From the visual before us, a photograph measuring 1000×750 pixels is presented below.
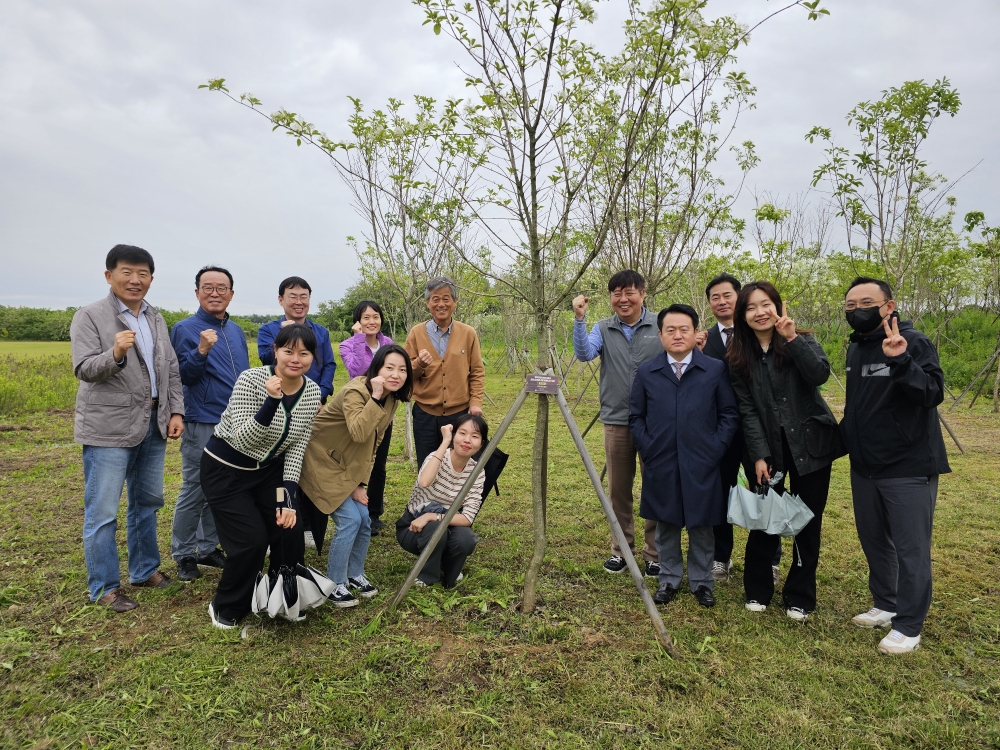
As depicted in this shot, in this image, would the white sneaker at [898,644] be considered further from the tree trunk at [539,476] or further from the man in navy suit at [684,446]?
the tree trunk at [539,476]

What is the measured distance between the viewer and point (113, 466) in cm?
349

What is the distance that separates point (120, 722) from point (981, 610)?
5.01m

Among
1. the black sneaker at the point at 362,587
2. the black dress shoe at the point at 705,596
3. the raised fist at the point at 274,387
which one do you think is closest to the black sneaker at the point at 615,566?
the black dress shoe at the point at 705,596

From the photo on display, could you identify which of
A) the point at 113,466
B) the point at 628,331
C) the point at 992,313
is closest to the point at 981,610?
the point at 628,331

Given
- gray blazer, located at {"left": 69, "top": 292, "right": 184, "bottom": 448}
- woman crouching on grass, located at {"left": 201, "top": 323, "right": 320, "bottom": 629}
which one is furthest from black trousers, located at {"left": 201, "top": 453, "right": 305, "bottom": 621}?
gray blazer, located at {"left": 69, "top": 292, "right": 184, "bottom": 448}

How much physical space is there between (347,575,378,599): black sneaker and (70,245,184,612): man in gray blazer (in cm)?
133

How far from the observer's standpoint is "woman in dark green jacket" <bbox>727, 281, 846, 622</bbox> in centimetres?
335

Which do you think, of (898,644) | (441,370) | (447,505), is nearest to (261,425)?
(447,505)

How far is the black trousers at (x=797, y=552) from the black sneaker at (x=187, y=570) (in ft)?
12.7

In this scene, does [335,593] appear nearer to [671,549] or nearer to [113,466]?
[113,466]

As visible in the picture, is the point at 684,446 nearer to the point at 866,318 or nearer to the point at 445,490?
the point at 866,318

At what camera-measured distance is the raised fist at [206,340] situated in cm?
384

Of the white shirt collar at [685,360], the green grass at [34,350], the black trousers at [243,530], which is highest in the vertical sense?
the white shirt collar at [685,360]

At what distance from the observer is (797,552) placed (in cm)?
354
